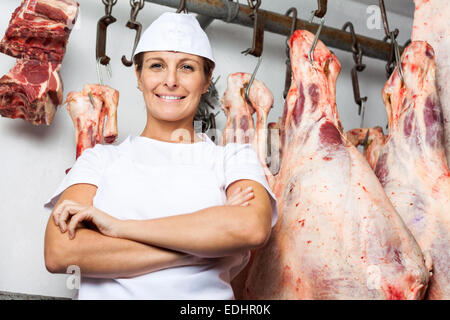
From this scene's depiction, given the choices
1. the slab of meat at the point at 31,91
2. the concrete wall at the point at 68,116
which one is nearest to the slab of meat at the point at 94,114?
the slab of meat at the point at 31,91

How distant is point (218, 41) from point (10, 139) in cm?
96

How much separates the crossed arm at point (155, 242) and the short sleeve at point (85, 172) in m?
0.16

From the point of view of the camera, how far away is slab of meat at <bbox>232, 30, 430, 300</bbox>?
1543 mm

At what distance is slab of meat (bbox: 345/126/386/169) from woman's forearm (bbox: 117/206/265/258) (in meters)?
1.13

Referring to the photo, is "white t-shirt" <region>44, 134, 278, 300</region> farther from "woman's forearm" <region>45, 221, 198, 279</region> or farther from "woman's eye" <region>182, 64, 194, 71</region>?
"woman's eye" <region>182, 64, 194, 71</region>

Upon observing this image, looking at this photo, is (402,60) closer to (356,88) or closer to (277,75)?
(356,88)

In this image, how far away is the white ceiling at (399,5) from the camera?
114 inches

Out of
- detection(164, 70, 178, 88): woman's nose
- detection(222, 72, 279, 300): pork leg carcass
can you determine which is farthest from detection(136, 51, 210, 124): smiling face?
detection(222, 72, 279, 300): pork leg carcass

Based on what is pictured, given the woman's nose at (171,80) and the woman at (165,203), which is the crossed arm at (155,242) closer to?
the woman at (165,203)

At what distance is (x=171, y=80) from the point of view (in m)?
1.63

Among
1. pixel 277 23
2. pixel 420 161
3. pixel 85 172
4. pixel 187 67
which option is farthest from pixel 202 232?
pixel 277 23

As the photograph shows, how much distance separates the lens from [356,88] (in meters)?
2.33
